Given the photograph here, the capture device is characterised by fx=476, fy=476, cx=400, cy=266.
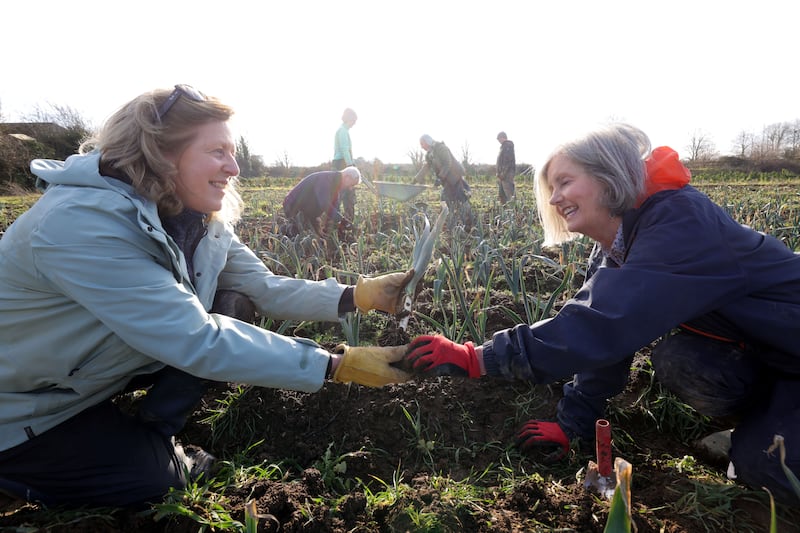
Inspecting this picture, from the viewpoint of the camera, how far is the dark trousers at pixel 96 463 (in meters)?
1.32

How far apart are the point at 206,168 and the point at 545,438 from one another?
141 centimetres

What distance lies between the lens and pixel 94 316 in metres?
1.30

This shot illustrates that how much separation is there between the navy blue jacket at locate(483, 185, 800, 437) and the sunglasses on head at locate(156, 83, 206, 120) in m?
1.16

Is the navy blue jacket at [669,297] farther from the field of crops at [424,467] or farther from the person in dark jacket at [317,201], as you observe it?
the person in dark jacket at [317,201]

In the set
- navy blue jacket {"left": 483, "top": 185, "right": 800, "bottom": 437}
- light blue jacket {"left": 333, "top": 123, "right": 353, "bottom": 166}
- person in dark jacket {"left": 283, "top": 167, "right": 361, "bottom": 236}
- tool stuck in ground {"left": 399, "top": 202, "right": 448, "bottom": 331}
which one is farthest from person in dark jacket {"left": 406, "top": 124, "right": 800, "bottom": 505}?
light blue jacket {"left": 333, "top": 123, "right": 353, "bottom": 166}

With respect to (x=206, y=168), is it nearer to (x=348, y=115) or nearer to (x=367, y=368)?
(x=367, y=368)

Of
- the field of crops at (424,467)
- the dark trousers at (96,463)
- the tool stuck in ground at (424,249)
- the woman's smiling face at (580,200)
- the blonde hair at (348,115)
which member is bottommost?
the field of crops at (424,467)

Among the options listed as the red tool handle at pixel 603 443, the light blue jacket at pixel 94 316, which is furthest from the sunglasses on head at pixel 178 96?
the red tool handle at pixel 603 443

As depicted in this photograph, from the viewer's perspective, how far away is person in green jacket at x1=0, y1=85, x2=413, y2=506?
1215 mm

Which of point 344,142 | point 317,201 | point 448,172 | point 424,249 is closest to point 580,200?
point 424,249

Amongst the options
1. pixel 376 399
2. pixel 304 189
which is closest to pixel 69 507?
pixel 376 399

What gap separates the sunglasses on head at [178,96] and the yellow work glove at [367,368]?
2.86 feet

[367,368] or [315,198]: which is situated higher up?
[315,198]

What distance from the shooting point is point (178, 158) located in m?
1.45
